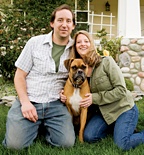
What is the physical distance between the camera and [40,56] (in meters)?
3.58

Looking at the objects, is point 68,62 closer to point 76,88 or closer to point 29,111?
point 76,88

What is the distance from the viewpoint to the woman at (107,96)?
351 cm

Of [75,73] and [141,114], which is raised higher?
[75,73]

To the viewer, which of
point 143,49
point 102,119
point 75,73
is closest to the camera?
point 75,73

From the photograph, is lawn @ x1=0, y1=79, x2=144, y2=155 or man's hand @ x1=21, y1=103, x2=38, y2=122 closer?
lawn @ x1=0, y1=79, x2=144, y2=155

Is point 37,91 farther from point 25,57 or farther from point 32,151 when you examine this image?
point 32,151

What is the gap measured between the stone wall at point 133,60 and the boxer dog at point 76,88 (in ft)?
12.6

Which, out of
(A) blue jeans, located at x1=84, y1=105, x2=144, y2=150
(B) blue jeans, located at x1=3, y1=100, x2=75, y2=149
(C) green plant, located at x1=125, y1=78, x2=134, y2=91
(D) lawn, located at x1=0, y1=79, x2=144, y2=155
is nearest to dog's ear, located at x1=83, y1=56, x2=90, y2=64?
(B) blue jeans, located at x1=3, y1=100, x2=75, y2=149

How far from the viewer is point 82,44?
3510mm

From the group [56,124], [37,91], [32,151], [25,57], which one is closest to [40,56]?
[25,57]

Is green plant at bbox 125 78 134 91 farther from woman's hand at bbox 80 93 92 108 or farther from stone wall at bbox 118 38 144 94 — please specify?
woman's hand at bbox 80 93 92 108

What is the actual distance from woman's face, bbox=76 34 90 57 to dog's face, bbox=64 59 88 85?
12 centimetres

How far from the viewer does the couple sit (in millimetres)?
3453

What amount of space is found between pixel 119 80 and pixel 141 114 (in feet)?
5.02
